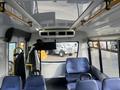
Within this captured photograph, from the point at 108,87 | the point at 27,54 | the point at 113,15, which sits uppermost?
the point at 113,15

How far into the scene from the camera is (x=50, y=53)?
9547 millimetres

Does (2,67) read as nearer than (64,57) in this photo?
Yes

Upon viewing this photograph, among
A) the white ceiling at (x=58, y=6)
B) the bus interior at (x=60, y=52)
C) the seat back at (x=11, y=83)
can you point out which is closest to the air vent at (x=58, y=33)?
the bus interior at (x=60, y=52)

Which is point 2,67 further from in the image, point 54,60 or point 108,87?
point 54,60

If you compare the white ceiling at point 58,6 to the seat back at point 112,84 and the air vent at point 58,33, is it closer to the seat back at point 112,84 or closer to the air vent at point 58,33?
the seat back at point 112,84

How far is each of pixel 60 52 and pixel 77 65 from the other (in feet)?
2.67

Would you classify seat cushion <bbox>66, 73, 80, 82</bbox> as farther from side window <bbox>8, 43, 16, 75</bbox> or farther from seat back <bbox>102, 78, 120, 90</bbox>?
seat back <bbox>102, 78, 120, 90</bbox>

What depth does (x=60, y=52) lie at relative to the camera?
950 cm

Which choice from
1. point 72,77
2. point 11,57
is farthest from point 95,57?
point 11,57

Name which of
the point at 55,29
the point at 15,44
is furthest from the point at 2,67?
the point at 55,29

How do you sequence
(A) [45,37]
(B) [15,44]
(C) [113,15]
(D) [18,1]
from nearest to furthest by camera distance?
(D) [18,1] → (C) [113,15] → (B) [15,44] → (A) [45,37]

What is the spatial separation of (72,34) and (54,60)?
170 cm

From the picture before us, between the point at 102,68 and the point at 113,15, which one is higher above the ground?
the point at 113,15

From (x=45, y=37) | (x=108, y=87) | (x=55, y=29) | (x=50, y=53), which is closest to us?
(x=108, y=87)
